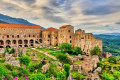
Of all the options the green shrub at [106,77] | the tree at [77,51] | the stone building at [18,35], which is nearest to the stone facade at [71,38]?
the tree at [77,51]

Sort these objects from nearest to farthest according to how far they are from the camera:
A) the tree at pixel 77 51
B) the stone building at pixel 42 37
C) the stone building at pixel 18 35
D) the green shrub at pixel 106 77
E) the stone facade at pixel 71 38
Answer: the green shrub at pixel 106 77
the tree at pixel 77 51
the stone facade at pixel 71 38
the stone building at pixel 42 37
the stone building at pixel 18 35

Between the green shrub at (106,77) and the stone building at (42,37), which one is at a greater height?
the stone building at (42,37)

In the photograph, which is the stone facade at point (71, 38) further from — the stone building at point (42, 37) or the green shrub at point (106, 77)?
the green shrub at point (106, 77)

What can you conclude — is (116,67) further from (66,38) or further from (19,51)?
(19,51)

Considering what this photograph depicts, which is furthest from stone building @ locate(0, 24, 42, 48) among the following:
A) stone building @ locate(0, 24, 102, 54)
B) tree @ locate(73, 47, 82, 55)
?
tree @ locate(73, 47, 82, 55)

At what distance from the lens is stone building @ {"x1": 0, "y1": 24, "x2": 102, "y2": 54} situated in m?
50.2

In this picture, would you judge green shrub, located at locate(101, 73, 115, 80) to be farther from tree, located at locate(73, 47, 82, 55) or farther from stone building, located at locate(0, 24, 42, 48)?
stone building, located at locate(0, 24, 42, 48)

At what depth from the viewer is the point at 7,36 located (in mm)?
57469

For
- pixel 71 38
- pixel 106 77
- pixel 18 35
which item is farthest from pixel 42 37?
pixel 106 77

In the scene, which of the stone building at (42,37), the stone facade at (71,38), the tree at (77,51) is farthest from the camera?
the stone building at (42,37)

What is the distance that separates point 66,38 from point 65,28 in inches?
236

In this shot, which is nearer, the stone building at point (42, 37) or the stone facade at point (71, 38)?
the stone facade at point (71, 38)

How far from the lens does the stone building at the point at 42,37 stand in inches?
1977

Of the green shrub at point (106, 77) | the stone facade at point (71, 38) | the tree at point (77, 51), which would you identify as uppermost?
the stone facade at point (71, 38)
